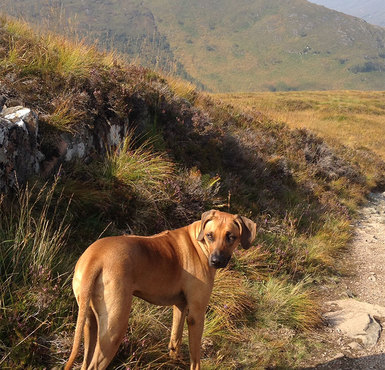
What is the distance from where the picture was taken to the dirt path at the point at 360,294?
4195 millimetres

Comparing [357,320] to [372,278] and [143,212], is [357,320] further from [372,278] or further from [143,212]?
[143,212]

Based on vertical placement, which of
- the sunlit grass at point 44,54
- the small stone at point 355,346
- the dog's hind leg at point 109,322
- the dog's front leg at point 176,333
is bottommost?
the small stone at point 355,346

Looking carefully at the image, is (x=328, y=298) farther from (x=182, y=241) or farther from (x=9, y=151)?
(x=9, y=151)

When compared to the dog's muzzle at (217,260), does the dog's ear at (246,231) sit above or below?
above

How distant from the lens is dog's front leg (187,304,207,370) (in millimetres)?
3070

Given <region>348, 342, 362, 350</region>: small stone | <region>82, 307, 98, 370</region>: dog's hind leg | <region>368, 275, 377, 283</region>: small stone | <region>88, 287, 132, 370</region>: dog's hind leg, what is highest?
<region>88, 287, 132, 370</region>: dog's hind leg

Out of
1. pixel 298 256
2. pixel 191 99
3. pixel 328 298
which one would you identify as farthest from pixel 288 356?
pixel 191 99

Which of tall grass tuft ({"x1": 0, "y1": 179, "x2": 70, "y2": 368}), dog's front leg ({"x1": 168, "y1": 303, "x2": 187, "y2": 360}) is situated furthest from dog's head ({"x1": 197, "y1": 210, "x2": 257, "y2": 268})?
tall grass tuft ({"x1": 0, "y1": 179, "x2": 70, "y2": 368})

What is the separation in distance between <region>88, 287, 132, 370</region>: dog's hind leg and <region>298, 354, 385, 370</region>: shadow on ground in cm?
257

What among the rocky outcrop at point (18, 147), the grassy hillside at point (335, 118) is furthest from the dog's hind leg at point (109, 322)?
the grassy hillside at point (335, 118)

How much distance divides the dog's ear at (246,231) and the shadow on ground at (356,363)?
180 centimetres

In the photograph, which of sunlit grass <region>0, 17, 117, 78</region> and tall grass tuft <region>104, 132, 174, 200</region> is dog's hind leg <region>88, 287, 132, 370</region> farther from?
sunlit grass <region>0, 17, 117, 78</region>

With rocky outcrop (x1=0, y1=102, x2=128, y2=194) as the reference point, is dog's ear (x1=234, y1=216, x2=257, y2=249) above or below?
above

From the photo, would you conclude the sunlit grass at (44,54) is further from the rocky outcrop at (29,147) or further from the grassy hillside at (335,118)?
the grassy hillside at (335,118)
